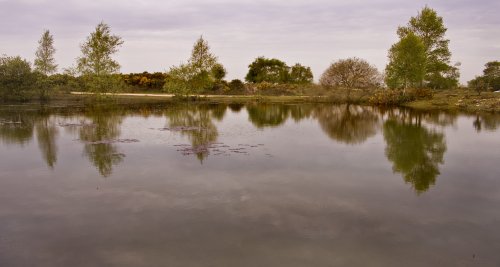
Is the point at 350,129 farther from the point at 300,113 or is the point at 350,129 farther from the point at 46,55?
the point at 46,55

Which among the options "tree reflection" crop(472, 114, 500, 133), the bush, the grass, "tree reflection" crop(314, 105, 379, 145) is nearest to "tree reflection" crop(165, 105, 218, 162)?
"tree reflection" crop(314, 105, 379, 145)

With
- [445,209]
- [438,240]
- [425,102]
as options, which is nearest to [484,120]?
[425,102]

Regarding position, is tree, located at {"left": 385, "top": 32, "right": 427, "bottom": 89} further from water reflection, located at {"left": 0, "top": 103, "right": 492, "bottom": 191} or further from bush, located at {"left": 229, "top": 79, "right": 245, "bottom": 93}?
bush, located at {"left": 229, "top": 79, "right": 245, "bottom": 93}

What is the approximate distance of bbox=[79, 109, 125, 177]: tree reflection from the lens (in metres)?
17.5

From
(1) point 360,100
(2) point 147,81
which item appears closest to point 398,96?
(1) point 360,100

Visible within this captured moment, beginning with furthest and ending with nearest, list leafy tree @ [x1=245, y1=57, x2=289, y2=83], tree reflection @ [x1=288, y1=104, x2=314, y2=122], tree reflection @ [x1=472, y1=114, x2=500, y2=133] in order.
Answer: leafy tree @ [x1=245, y1=57, x2=289, y2=83]
tree reflection @ [x1=288, y1=104, x2=314, y2=122]
tree reflection @ [x1=472, y1=114, x2=500, y2=133]

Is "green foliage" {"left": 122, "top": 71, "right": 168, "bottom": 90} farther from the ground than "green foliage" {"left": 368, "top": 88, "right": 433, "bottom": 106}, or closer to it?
farther from the ground

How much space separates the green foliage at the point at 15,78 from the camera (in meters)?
58.8

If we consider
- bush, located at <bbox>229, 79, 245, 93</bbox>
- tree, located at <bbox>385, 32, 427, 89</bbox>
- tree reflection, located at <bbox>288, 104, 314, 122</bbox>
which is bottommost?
tree reflection, located at <bbox>288, 104, 314, 122</bbox>

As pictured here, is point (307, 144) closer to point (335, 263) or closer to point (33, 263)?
point (335, 263)

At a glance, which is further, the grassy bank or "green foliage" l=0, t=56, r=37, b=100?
"green foliage" l=0, t=56, r=37, b=100

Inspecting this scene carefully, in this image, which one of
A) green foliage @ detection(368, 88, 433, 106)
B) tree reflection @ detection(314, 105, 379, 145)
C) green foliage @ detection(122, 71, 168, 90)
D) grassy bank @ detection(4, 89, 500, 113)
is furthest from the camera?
green foliage @ detection(122, 71, 168, 90)

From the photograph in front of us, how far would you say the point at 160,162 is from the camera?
17938mm

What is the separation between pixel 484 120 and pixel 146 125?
3154cm
